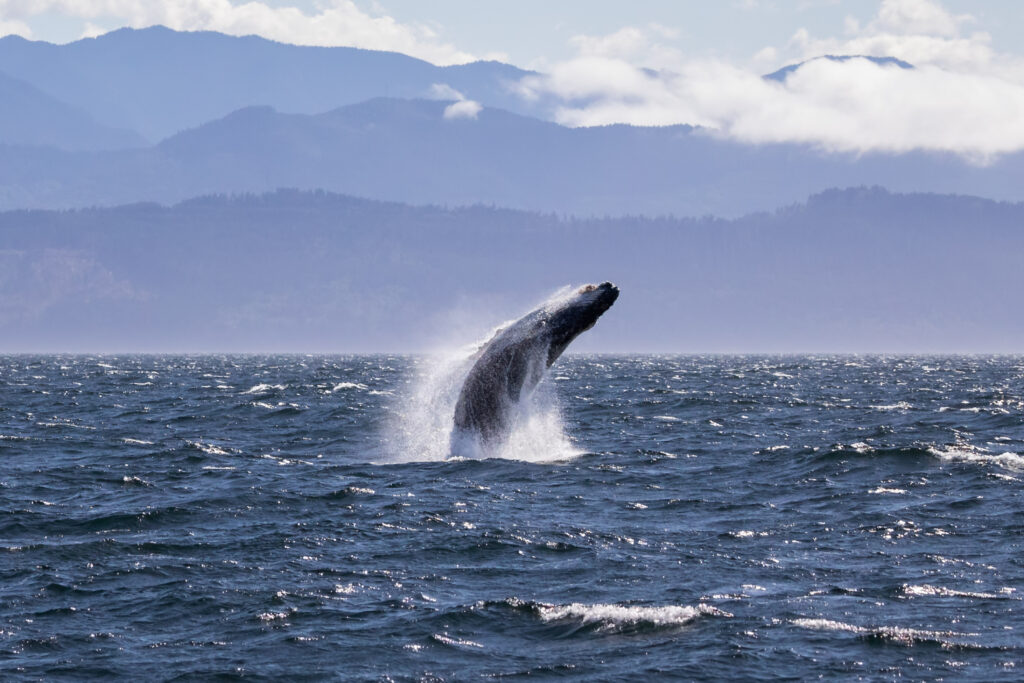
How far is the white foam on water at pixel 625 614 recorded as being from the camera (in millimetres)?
14609

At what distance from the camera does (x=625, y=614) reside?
585 inches

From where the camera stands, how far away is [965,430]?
35750 millimetres

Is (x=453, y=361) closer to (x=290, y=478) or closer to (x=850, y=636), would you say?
(x=290, y=478)

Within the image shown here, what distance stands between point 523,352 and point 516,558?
20.3 feet

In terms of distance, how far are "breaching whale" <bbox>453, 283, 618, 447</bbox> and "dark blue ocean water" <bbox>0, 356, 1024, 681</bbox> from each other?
1.29 m

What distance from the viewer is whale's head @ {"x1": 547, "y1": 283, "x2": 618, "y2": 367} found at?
22.3 m

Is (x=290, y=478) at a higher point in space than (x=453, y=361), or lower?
lower

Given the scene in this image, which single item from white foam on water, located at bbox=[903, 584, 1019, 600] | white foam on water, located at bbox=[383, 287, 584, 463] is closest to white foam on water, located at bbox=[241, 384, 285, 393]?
white foam on water, located at bbox=[383, 287, 584, 463]

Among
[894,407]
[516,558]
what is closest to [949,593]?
[516,558]

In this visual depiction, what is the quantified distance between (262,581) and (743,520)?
762 centimetres

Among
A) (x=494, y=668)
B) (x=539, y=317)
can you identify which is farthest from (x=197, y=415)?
(x=494, y=668)

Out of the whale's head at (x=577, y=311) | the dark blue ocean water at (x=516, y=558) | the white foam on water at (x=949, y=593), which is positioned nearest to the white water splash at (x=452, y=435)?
the dark blue ocean water at (x=516, y=558)

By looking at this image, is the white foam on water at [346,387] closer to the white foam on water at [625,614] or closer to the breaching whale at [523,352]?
the breaching whale at [523,352]

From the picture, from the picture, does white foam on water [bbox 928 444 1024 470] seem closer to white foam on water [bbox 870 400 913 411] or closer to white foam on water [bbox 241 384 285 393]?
white foam on water [bbox 870 400 913 411]
